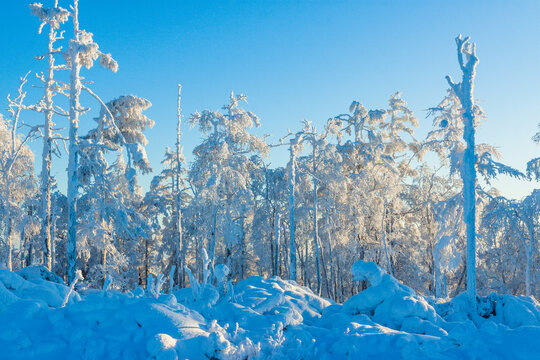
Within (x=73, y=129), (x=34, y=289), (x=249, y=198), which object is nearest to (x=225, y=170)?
(x=249, y=198)

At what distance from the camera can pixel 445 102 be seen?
842 inches

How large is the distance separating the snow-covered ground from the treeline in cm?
447

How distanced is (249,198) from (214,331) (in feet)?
43.2

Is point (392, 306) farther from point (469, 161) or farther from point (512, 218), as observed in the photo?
point (512, 218)

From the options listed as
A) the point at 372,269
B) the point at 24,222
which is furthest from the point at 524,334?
the point at 24,222

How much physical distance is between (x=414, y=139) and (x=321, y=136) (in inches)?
214

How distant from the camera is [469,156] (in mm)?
12516

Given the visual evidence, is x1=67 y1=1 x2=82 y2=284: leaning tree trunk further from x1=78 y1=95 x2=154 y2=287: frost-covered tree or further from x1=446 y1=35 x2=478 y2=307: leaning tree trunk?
x1=446 y1=35 x2=478 y2=307: leaning tree trunk

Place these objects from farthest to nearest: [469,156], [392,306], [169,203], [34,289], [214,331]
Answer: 1. [169,203]
2. [469,156]
3. [392,306]
4. [34,289]
5. [214,331]

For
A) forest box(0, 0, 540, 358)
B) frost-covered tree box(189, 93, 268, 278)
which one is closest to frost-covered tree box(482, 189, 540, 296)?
forest box(0, 0, 540, 358)

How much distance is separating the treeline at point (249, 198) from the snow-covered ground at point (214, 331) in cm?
447

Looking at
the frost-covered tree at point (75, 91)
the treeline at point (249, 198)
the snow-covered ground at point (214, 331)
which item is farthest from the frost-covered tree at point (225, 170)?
the snow-covered ground at point (214, 331)

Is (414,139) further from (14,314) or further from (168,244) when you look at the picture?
(14,314)

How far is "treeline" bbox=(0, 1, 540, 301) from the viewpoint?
1538 cm
